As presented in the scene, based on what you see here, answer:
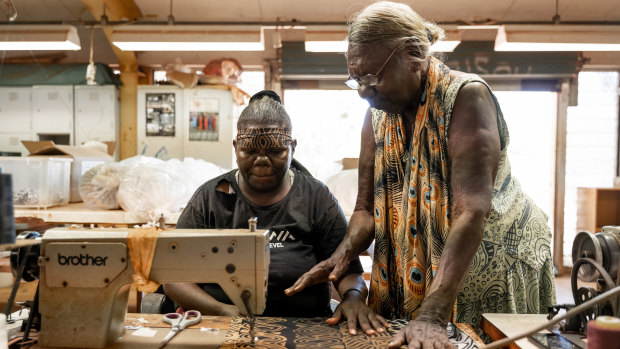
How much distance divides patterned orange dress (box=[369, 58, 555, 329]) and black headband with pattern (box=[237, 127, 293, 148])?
429mm

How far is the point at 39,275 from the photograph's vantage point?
4.13 ft

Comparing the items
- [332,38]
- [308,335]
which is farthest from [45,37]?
[308,335]

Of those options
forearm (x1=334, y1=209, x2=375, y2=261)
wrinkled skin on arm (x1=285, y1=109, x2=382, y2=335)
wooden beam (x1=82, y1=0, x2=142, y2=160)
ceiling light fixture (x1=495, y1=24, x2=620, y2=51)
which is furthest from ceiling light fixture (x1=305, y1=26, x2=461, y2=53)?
wooden beam (x1=82, y1=0, x2=142, y2=160)

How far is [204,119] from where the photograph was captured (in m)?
5.81

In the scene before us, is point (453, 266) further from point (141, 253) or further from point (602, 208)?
point (602, 208)

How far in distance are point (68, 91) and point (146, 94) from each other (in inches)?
40.8

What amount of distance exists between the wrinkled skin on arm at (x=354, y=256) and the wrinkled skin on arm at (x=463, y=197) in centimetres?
20

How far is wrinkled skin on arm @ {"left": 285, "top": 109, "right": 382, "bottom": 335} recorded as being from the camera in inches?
55.6

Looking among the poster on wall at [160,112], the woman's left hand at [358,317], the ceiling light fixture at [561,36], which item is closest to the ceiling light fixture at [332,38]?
the ceiling light fixture at [561,36]

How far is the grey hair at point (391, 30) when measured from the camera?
137 centimetres

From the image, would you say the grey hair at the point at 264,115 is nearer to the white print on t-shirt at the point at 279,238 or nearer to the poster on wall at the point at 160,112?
the white print on t-shirt at the point at 279,238

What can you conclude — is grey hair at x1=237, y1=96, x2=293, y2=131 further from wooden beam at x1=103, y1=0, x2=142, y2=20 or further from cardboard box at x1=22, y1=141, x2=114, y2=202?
wooden beam at x1=103, y1=0, x2=142, y2=20

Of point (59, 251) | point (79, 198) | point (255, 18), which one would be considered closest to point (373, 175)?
point (59, 251)

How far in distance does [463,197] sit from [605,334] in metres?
0.49
